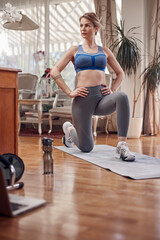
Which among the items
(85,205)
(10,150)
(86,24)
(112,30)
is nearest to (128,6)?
(112,30)

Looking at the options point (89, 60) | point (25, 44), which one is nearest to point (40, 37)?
point (25, 44)

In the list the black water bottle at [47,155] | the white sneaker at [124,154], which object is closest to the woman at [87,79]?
the white sneaker at [124,154]

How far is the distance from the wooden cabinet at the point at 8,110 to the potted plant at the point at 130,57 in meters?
2.98

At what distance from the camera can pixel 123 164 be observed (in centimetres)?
281

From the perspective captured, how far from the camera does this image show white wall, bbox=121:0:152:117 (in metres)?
5.65

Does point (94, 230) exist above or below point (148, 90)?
below

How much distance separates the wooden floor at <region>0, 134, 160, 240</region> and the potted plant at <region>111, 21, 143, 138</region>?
2892 millimetres

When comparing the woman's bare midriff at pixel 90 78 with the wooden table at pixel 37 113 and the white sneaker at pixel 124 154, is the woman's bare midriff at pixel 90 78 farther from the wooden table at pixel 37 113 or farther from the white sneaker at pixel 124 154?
the wooden table at pixel 37 113

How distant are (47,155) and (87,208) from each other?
2.71 feet

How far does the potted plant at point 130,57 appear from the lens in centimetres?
543

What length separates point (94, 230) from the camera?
1.38 metres

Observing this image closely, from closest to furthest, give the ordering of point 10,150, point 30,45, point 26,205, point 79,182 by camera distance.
Result: point 26,205
point 79,182
point 10,150
point 30,45

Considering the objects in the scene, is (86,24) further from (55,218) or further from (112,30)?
(112,30)

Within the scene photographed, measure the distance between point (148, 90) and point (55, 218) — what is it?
4430mm
